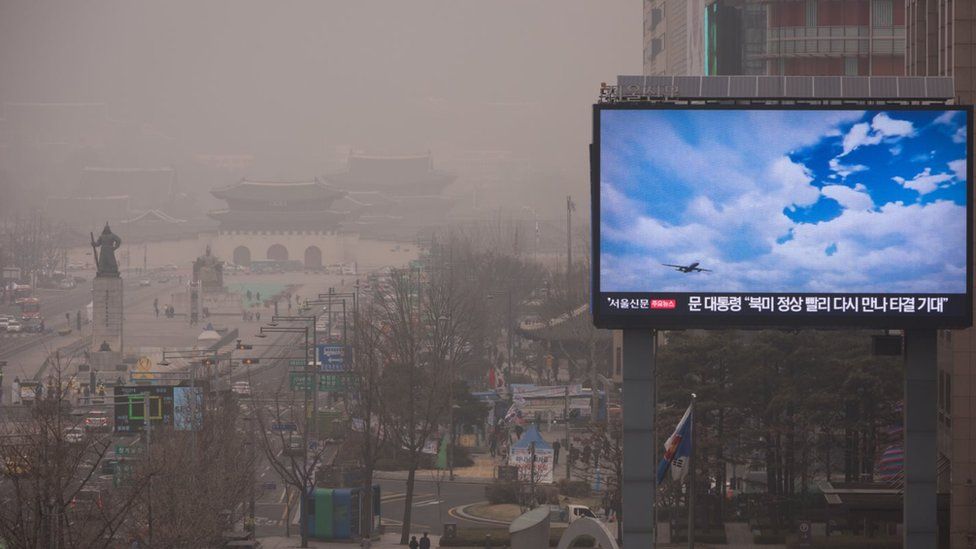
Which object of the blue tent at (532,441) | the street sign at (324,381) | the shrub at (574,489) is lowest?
the shrub at (574,489)

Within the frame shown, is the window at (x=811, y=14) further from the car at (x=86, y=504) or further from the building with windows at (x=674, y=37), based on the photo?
the car at (x=86, y=504)

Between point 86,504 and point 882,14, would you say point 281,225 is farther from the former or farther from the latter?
point 86,504

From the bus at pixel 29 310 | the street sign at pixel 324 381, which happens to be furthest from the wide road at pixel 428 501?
the bus at pixel 29 310

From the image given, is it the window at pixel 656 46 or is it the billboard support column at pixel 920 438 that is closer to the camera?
the billboard support column at pixel 920 438

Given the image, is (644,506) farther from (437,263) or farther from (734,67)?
(437,263)

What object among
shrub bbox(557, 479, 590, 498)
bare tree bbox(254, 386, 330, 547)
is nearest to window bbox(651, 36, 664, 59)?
bare tree bbox(254, 386, 330, 547)

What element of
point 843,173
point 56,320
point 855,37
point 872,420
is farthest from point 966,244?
point 56,320
